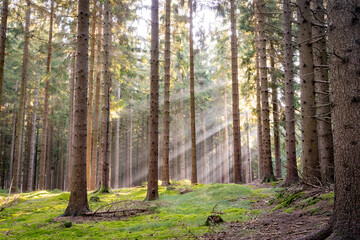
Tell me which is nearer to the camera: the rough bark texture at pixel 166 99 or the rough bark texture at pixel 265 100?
the rough bark texture at pixel 265 100

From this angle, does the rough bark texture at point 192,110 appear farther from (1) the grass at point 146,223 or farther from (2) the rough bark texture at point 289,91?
(1) the grass at point 146,223

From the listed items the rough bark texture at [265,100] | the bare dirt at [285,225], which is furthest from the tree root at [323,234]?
the rough bark texture at [265,100]

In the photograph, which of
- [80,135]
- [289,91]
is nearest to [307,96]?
[289,91]

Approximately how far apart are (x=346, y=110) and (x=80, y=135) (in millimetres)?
6490

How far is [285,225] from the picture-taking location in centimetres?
454

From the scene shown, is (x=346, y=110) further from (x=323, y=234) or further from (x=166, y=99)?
(x=166, y=99)

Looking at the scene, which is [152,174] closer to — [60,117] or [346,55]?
[346,55]

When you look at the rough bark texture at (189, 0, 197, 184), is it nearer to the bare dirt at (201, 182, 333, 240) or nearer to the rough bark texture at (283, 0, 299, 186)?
the rough bark texture at (283, 0, 299, 186)

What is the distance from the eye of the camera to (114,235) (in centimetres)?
521

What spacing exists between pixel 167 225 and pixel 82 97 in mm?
4314

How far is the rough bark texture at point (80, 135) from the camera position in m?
7.42

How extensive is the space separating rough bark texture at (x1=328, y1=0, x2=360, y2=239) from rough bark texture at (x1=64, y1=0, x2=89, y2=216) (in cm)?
627

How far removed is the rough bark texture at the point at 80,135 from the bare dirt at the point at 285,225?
4.23m

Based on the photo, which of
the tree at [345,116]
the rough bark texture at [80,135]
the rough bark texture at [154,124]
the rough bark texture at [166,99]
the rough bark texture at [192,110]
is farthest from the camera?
the rough bark texture at [192,110]
